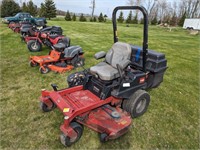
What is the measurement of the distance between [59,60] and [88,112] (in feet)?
9.82

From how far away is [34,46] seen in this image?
24.2 ft

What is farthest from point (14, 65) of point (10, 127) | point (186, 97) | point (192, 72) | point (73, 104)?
point (192, 72)

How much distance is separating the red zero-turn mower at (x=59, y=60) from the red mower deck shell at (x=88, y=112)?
81.3 inches

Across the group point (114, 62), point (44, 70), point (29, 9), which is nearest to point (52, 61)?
point (44, 70)

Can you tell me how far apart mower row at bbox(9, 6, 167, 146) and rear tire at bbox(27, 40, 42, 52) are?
4468mm

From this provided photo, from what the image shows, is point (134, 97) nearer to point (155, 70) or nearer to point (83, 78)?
point (155, 70)

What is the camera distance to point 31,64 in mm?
5547

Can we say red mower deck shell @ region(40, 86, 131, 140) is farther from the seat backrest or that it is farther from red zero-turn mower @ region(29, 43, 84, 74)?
red zero-turn mower @ region(29, 43, 84, 74)

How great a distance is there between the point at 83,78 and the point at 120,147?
59.1 inches

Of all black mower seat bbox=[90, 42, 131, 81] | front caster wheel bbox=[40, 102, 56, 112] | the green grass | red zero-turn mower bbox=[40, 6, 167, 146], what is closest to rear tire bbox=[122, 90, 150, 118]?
red zero-turn mower bbox=[40, 6, 167, 146]

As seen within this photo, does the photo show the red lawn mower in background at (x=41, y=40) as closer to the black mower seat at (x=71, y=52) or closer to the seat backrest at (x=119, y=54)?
the black mower seat at (x=71, y=52)

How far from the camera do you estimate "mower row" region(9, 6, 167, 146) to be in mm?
2641

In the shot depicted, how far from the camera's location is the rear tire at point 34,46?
23.7ft

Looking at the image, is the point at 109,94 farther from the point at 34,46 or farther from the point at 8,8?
the point at 8,8
